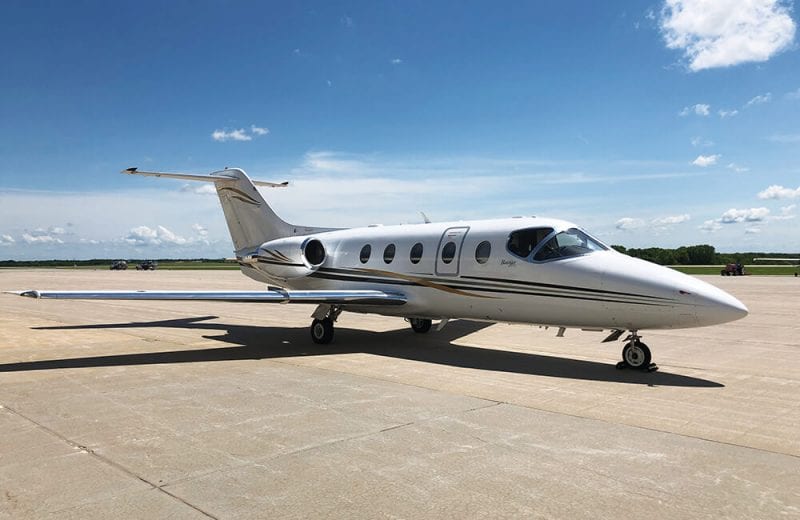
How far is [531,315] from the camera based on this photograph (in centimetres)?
1007

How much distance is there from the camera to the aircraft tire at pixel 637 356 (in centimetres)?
905

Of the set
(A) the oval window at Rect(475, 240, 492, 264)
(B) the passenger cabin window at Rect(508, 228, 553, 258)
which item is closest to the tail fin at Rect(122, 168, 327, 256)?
(A) the oval window at Rect(475, 240, 492, 264)

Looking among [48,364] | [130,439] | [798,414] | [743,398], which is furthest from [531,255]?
[48,364]

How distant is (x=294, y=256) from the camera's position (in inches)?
589

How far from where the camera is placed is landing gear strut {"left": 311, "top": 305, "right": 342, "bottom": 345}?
41.3 feet

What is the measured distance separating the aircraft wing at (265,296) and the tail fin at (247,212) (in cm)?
477

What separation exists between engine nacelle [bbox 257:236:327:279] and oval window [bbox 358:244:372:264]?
140 centimetres

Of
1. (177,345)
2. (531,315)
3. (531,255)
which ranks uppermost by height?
(531,255)

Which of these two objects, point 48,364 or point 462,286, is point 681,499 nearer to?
point 462,286

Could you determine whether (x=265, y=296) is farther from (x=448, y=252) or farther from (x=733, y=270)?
(x=733, y=270)

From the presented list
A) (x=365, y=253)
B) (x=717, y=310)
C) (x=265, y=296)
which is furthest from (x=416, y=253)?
(x=717, y=310)

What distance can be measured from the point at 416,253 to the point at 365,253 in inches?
70.8

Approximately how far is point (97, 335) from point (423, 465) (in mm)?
11598

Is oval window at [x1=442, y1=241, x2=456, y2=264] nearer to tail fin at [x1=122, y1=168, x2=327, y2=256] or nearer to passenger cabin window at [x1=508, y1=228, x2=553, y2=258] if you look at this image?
passenger cabin window at [x1=508, y1=228, x2=553, y2=258]
